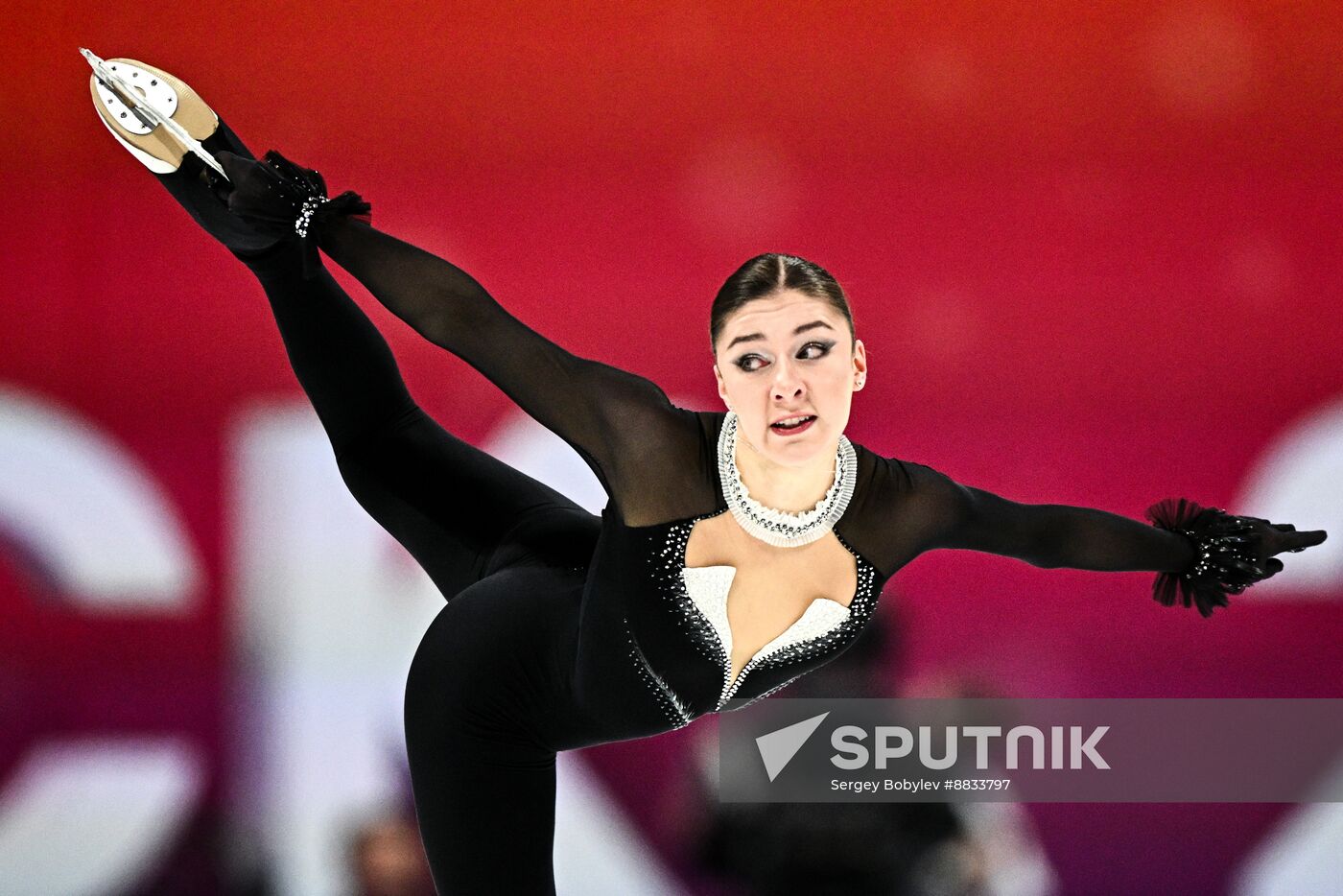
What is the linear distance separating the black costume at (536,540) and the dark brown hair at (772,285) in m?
0.15

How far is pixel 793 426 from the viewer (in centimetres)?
172

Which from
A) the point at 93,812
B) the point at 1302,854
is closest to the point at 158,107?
the point at 93,812

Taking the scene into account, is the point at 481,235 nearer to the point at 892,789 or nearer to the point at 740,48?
the point at 740,48

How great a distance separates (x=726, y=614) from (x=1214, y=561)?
0.85 metres

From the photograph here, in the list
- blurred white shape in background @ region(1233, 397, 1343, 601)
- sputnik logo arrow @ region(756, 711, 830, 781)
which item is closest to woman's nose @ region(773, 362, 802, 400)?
sputnik logo arrow @ region(756, 711, 830, 781)

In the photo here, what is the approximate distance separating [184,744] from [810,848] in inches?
59.2

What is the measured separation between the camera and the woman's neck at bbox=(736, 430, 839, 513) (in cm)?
178

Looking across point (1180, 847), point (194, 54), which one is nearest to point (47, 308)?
point (194, 54)

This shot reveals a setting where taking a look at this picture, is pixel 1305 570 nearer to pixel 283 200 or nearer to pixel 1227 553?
pixel 1227 553

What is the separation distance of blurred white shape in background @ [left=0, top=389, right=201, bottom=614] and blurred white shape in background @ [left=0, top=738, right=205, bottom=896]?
1.15 ft

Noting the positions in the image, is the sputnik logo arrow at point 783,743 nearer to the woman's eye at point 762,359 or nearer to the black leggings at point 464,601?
the black leggings at point 464,601

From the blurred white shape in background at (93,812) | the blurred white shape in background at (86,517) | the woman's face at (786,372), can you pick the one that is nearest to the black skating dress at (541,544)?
the woman's face at (786,372)

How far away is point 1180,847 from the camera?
312cm

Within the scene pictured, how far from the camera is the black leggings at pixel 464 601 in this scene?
1933mm
